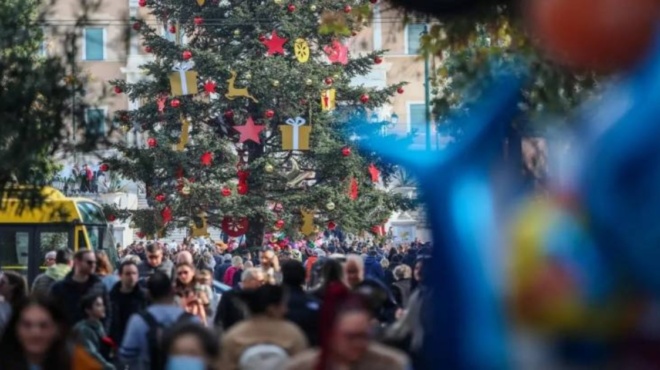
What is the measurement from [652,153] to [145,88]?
32.4m

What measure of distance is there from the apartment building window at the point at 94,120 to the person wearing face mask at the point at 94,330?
151cm

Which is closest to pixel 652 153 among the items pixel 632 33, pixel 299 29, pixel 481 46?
pixel 632 33

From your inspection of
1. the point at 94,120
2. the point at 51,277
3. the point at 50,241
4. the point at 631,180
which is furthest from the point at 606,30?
the point at 50,241

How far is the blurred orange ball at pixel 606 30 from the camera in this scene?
10.3ft

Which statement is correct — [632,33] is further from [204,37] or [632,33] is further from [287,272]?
[204,37]

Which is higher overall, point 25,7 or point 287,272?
point 25,7

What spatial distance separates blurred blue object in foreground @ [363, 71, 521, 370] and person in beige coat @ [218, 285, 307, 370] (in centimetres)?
324

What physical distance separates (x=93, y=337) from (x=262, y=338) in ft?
9.73

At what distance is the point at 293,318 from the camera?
31.0 ft

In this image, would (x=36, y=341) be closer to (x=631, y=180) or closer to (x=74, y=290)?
(x=631, y=180)

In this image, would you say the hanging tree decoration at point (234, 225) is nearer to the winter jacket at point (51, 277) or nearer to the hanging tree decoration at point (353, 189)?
the hanging tree decoration at point (353, 189)

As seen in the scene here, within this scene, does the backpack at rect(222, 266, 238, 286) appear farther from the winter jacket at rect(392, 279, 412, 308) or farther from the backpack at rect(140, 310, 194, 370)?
the backpack at rect(140, 310, 194, 370)

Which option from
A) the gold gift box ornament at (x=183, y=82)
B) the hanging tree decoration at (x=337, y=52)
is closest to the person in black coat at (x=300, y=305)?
the gold gift box ornament at (x=183, y=82)

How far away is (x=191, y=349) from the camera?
6898 mm
